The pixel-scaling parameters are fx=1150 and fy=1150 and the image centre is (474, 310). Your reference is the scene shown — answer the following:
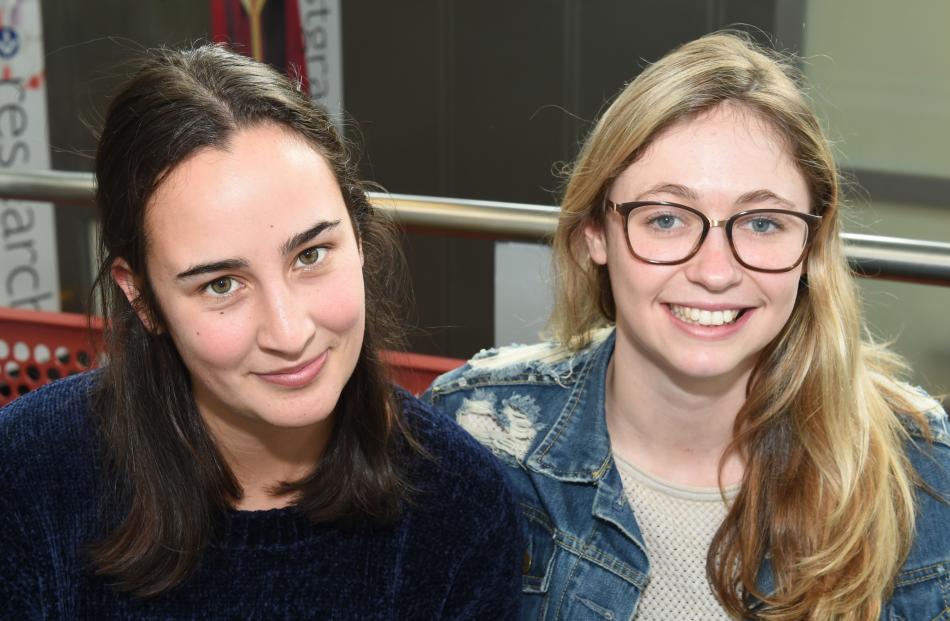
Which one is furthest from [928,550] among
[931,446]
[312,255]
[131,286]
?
[131,286]

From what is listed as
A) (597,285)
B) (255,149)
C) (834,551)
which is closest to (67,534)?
(255,149)

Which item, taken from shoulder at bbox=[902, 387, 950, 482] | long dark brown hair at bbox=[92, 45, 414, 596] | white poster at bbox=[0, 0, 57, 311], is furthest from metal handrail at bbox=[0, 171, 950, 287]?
white poster at bbox=[0, 0, 57, 311]

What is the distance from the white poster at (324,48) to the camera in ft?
18.4

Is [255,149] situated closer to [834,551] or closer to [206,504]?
[206,504]

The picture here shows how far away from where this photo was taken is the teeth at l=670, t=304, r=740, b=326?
2.09m

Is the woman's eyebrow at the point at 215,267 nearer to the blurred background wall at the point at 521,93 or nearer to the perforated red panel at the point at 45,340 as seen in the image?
the perforated red panel at the point at 45,340

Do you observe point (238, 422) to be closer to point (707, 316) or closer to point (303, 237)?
point (303, 237)

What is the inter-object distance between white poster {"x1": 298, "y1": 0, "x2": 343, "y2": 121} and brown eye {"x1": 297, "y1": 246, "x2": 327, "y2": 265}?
389 cm

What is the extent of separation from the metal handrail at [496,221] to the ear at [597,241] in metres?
0.35

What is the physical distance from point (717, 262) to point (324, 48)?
3949mm

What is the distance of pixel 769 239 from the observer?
208cm

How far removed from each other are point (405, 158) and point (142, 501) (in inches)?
150

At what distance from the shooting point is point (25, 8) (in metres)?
4.94

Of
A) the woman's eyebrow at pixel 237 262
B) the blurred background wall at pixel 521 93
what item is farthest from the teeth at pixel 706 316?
the blurred background wall at pixel 521 93
